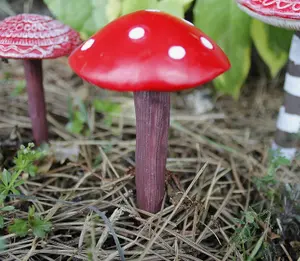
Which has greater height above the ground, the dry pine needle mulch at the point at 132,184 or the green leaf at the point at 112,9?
the green leaf at the point at 112,9

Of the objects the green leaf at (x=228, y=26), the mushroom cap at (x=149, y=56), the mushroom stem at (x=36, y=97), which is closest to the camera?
the mushroom cap at (x=149, y=56)

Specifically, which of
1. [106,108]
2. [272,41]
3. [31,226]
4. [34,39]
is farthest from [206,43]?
[106,108]

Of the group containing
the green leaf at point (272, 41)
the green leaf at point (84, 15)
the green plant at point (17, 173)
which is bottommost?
the green plant at point (17, 173)

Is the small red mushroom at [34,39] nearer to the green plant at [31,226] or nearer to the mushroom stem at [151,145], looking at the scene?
the mushroom stem at [151,145]

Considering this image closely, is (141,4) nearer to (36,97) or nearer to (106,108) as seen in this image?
(36,97)

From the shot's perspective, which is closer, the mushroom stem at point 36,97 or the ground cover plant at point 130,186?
the ground cover plant at point 130,186

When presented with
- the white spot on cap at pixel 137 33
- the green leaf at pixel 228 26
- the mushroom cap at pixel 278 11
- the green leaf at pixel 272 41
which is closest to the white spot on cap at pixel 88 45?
the white spot on cap at pixel 137 33

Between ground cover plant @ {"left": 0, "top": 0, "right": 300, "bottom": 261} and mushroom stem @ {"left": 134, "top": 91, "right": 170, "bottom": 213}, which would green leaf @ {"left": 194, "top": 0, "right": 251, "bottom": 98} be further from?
mushroom stem @ {"left": 134, "top": 91, "right": 170, "bottom": 213}

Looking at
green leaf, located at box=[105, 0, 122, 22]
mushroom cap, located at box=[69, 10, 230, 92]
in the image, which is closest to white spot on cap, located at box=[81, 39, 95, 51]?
mushroom cap, located at box=[69, 10, 230, 92]

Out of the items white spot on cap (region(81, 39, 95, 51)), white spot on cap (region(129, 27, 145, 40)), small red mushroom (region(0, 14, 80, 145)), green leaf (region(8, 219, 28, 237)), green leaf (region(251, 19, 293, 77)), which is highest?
white spot on cap (region(129, 27, 145, 40))
